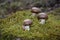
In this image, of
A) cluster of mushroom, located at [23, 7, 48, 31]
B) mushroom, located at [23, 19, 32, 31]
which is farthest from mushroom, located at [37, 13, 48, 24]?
mushroom, located at [23, 19, 32, 31]

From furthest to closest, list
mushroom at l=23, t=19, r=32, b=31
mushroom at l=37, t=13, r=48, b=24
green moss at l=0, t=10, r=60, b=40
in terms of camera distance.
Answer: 1. mushroom at l=37, t=13, r=48, b=24
2. mushroom at l=23, t=19, r=32, b=31
3. green moss at l=0, t=10, r=60, b=40

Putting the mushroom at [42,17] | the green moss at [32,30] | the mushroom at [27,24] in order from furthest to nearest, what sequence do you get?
the mushroom at [42,17], the mushroom at [27,24], the green moss at [32,30]

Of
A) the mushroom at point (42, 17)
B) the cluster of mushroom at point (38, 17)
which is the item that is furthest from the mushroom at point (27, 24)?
the mushroom at point (42, 17)

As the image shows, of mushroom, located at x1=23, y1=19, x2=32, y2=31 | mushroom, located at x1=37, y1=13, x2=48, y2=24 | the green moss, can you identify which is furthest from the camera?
mushroom, located at x1=37, y1=13, x2=48, y2=24

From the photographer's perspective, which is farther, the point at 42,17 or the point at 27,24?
the point at 42,17

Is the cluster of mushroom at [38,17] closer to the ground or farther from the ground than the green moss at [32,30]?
farther from the ground

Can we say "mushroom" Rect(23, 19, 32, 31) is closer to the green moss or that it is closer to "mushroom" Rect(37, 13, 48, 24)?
the green moss

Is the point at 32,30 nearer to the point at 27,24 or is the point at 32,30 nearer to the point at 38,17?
the point at 27,24

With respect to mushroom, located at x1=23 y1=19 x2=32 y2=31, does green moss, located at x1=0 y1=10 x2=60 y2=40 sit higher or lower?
lower

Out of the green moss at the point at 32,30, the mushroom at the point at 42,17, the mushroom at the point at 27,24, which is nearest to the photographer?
the green moss at the point at 32,30

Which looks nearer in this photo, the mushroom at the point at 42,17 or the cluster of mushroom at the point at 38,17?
the cluster of mushroom at the point at 38,17

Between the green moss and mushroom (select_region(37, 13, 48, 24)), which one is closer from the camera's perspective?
the green moss

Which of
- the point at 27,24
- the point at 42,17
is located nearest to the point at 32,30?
the point at 27,24

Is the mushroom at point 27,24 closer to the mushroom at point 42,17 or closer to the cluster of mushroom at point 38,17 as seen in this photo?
the cluster of mushroom at point 38,17
